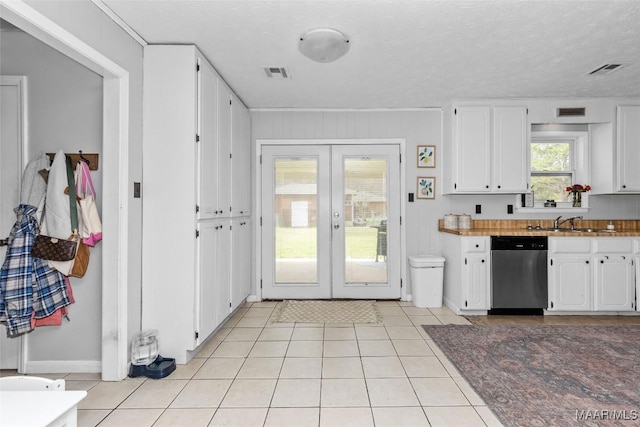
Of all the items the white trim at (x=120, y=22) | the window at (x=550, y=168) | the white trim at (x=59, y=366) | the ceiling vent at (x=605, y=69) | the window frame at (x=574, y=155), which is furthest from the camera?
the window at (x=550, y=168)

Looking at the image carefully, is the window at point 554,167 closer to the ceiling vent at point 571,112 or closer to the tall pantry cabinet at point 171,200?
the ceiling vent at point 571,112

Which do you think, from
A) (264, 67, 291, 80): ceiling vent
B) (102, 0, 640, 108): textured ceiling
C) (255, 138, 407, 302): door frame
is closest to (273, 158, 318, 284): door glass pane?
(255, 138, 407, 302): door frame

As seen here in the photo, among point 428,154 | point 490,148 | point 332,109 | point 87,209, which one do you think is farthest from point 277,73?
point 490,148

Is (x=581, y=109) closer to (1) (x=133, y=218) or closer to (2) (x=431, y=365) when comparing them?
(2) (x=431, y=365)

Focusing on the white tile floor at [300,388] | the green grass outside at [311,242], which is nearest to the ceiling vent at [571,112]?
the green grass outside at [311,242]

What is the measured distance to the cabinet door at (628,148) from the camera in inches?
157

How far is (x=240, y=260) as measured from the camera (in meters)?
3.93

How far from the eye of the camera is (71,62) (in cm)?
254

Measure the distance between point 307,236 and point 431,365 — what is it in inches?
90.1

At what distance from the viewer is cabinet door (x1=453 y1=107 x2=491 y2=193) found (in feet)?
13.4

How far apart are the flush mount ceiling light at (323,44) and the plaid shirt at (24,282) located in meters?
2.15

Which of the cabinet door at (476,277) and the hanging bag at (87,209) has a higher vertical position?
the hanging bag at (87,209)

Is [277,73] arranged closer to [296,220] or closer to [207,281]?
[296,220]

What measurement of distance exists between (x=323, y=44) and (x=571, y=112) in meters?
3.27
